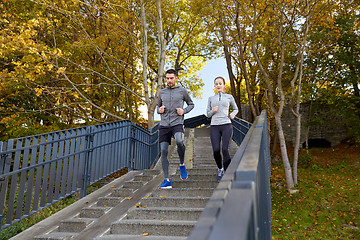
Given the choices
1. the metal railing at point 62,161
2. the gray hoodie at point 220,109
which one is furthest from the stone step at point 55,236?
the gray hoodie at point 220,109

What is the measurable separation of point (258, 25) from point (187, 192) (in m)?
12.3

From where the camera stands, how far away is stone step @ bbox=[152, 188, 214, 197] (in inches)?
172

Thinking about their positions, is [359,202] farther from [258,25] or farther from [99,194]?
[99,194]

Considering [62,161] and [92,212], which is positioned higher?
[62,161]

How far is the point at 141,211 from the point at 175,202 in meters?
0.56

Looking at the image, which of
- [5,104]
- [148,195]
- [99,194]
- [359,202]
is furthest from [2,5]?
[359,202]

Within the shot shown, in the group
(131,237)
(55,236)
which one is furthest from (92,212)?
(131,237)

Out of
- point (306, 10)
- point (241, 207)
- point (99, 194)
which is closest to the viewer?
point (241, 207)

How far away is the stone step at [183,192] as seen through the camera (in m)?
4.38

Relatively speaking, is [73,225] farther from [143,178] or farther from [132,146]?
[132,146]

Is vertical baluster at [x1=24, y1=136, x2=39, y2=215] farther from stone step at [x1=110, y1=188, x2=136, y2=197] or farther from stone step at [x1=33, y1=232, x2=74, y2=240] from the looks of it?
stone step at [x1=110, y1=188, x2=136, y2=197]

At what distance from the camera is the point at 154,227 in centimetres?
341

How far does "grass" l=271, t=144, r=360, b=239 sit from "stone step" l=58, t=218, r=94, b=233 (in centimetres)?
763

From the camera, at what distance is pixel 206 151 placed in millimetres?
9641
